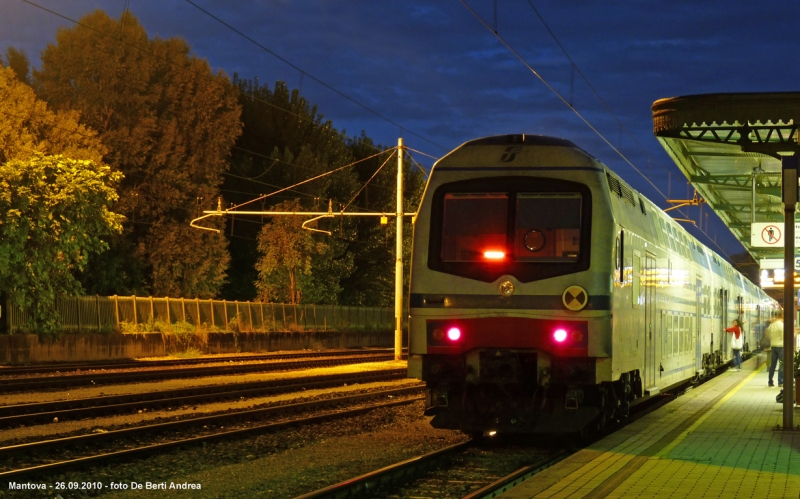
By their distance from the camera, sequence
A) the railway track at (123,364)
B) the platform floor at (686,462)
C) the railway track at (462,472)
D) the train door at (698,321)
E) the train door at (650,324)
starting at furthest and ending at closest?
the railway track at (123,364), the train door at (698,321), the train door at (650,324), the railway track at (462,472), the platform floor at (686,462)

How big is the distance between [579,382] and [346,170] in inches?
1862

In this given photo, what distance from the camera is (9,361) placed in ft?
99.9

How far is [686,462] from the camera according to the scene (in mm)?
10812

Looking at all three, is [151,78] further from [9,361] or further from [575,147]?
[575,147]

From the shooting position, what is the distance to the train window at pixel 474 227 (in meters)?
12.7

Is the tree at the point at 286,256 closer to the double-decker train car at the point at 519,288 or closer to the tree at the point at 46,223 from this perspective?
the tree at the point at 46,223

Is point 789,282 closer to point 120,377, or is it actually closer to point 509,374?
point 509,374

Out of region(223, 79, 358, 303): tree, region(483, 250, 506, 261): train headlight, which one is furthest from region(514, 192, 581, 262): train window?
region(223, 79, 358, 303): tree

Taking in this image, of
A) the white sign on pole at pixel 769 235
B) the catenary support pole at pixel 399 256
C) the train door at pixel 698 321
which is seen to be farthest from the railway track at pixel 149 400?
the white sign on pole at pixel 769 235

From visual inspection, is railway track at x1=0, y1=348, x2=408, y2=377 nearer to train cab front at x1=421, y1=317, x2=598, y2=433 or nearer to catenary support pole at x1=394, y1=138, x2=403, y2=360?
catenary support pole at x1=394, y1=138, x2=403, y2=360

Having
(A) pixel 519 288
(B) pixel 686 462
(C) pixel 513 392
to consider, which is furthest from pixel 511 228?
(B) pixel 686 462

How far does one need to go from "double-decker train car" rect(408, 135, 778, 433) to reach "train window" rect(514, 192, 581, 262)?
1 centimetres

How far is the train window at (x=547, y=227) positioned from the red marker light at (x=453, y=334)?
1132 mm

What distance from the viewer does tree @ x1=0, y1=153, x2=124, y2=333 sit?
29.4 m
